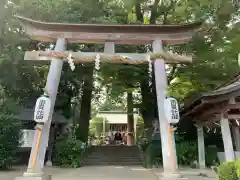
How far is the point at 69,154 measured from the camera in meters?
14.8

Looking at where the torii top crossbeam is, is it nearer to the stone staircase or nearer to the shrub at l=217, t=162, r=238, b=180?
the shrub at l=217, t=162, r=238, b=180

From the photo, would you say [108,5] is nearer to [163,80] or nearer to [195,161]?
[163,80]

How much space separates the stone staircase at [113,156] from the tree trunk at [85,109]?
136 cm

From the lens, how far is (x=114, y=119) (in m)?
33.7

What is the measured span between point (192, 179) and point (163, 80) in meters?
3.87

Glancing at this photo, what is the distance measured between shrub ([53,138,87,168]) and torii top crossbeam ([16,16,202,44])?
6974 millimetres

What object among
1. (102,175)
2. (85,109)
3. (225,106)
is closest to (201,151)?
(225,106)

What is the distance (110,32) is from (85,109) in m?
10.1

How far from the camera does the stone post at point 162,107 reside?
8.56m

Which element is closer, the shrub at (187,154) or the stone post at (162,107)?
the stone post at (162,107)

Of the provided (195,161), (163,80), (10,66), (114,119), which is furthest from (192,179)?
(114,119)

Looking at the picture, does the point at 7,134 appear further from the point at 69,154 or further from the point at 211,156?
the point at 211,156

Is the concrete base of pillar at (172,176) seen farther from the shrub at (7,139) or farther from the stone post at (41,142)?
the shrub at (7,139)

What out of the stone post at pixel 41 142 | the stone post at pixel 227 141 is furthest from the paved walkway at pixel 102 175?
the stone post at pixel 41 142
